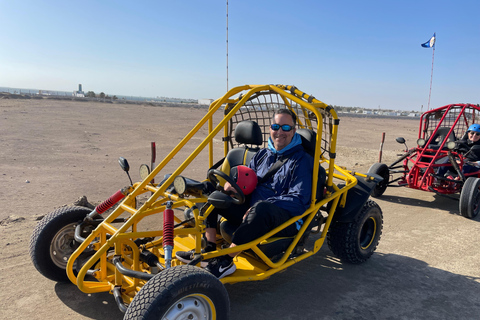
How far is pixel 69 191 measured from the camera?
7.76 meters

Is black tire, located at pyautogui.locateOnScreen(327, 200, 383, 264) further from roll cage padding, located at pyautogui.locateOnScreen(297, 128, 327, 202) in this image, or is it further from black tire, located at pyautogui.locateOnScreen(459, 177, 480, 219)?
black tire, located at pyautogui.locateOnScreen(459, 177, 480, 219)

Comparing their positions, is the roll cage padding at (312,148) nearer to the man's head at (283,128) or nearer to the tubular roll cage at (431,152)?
the man's head at (283,128)

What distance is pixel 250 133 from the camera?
4359 mm

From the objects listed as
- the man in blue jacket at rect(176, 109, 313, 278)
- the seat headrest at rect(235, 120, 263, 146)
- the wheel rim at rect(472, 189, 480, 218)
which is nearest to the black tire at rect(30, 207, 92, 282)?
the man in blue jacket at rect(176, 109, 313, 278)

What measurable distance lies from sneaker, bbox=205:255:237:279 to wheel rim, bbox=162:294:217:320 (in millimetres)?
476

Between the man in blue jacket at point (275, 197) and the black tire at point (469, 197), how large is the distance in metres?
4.56

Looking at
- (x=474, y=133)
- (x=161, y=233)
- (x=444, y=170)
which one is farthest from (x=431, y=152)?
(x=161, y=233)

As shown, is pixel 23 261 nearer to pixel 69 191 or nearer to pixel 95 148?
pixel 69 191

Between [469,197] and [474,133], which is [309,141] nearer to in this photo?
[469,197]

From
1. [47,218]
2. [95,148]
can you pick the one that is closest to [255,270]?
[47,218]

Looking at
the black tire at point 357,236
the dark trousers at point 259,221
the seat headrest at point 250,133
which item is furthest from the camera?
the black tire at point 357,236

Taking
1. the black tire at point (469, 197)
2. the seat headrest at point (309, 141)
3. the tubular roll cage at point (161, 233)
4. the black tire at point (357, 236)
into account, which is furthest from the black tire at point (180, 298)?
the black tire at point (469, 197)

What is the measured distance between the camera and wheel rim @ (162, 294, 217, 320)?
2.73m

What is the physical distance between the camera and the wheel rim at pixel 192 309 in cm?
273
